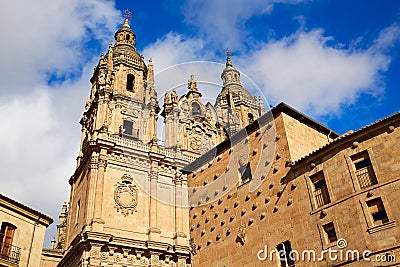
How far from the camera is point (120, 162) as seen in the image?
85.9 feet

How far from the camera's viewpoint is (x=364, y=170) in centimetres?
1617

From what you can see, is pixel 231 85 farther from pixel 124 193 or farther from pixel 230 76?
pixel 124 193

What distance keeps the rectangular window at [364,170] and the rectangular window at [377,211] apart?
2.47 feet

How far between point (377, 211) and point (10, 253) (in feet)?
51.6

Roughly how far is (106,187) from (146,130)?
6.61 metres

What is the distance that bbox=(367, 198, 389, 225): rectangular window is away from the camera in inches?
588

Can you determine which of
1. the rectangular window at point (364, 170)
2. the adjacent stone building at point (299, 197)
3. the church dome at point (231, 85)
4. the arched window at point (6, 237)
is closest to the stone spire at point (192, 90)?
the church dome at point (231, 85)

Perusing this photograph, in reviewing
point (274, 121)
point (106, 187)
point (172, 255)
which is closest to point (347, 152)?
point (274, 121)

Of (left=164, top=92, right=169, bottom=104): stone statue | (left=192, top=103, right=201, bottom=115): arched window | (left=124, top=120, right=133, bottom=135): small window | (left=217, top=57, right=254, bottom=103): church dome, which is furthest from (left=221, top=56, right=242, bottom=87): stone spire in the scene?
(left=124, top=120, right=133, bottom=135): small window

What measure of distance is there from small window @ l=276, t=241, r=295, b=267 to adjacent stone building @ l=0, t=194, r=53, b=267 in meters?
11.4

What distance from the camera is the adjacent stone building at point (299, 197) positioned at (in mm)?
15195

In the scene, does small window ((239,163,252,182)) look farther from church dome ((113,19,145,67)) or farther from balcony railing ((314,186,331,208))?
church dome ((113,19,145,67))

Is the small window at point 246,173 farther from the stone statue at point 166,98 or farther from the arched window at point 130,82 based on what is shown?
the arched window at point 130,82

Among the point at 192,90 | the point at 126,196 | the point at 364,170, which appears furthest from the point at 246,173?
the point at 192,90
